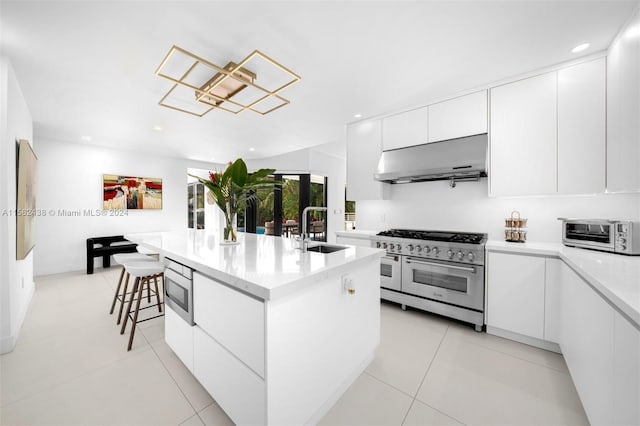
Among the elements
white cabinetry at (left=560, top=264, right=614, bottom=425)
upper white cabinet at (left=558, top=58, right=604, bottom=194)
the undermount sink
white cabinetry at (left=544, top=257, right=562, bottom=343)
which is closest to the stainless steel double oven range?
white cabinetry at (left=544, top=257, right=562, bottom=343)

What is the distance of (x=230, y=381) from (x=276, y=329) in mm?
481

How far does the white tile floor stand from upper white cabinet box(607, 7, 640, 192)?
1481mm

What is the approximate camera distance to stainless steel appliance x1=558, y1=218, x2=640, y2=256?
1659 millimetres

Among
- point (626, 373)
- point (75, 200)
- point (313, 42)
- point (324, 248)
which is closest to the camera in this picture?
point (626, 373)

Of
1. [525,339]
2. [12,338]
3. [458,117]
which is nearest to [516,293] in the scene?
[525,339]

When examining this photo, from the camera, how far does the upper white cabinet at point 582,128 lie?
2020 mm

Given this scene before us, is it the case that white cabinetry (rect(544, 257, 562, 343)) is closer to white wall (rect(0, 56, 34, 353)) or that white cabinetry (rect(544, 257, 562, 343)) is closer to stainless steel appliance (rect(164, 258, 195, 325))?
stainless steel appliance (rect(164, 258, 195, 325))

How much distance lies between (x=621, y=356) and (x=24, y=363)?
361 cm

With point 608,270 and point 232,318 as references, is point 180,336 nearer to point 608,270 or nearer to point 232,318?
point 232,318

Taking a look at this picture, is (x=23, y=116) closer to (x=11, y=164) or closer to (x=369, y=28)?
(x=11, y=164)

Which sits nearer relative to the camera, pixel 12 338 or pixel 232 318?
pixel 232 318

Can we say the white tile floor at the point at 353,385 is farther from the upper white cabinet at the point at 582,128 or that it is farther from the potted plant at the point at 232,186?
the upper white cabinet at the point at 582,128

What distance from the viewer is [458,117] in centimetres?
268

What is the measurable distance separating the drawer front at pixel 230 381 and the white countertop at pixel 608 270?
1.43 metres
